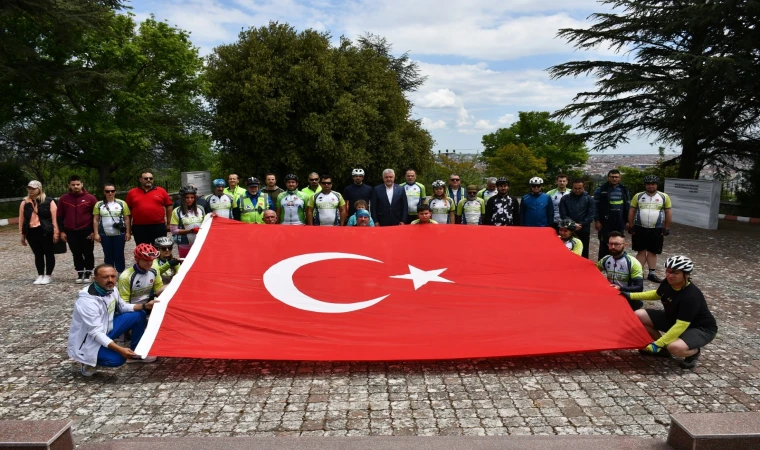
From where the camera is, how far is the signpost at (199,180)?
21.7 metres

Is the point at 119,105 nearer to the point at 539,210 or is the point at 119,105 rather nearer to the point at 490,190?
the point at 490,190

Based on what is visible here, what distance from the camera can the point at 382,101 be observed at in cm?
2720

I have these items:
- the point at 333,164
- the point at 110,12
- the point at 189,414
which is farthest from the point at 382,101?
the point at 189,414

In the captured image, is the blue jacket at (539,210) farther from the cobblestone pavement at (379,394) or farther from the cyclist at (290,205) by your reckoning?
the cyclist at (290,205)

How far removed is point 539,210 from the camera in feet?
28.2

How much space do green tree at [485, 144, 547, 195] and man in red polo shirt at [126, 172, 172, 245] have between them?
35.8m

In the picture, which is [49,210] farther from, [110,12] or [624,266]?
[110,12]

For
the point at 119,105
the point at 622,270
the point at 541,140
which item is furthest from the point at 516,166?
the point at 622,270

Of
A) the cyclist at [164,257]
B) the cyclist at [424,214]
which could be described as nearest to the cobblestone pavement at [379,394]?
the cyclist at [164,257]

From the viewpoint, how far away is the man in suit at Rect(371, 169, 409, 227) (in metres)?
8.70

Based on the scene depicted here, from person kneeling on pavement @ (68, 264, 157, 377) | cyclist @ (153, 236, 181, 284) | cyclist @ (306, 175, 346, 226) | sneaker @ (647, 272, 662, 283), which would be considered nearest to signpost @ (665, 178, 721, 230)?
sneaker @ (647, 272, 662, 283)

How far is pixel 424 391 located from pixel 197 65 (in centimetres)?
2785

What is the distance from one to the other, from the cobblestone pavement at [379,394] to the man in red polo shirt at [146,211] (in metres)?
2.50

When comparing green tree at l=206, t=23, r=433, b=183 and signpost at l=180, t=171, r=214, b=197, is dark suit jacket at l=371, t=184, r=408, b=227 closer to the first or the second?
signpost at l=180, t=171, r=214, b=197
